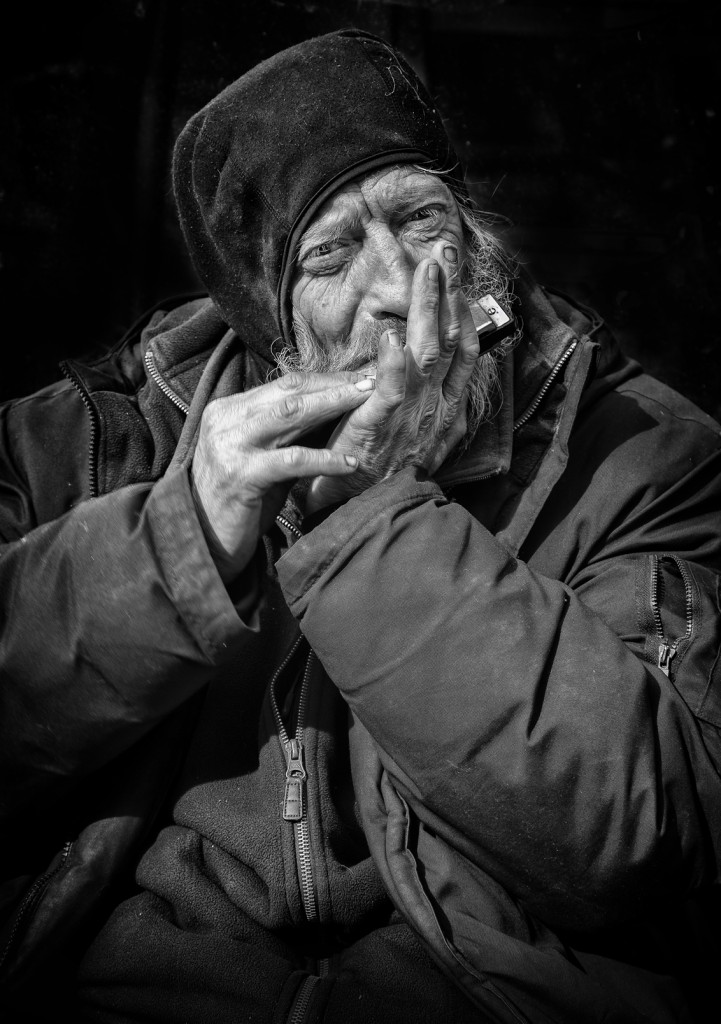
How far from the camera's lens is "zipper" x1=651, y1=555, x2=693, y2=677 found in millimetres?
1630

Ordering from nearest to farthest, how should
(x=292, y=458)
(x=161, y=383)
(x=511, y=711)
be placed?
(x=511, y=711), (x=292, y=458), (x=161, y=383)

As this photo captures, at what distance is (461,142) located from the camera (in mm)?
3041

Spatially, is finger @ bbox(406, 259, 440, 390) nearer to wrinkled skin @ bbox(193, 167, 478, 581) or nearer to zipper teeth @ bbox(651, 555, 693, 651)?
wrinkled skin @ bbox(193, 167, 478, 581)

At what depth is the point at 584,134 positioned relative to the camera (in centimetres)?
306

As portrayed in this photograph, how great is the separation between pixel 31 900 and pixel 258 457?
985 millimetres

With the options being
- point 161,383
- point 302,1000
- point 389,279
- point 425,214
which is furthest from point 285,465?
point 302,1000

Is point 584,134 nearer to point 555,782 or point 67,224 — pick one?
point 67,224

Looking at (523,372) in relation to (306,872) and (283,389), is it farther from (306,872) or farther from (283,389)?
(306,872)

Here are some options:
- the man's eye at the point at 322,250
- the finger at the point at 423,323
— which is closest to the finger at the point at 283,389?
the finger at the point at 423,323

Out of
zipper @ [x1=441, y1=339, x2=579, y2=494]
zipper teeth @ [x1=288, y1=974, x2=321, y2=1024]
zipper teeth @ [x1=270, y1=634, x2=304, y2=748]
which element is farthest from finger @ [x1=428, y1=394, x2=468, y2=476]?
zipper teeth @ [x1=288, y1=974, x2=321, y2=1024]

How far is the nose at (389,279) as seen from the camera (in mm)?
1856

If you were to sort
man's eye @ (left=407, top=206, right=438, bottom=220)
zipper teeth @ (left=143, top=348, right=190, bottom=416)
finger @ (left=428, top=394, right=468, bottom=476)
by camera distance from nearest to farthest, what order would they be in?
finger @ (left=428, top=394, right=468, bottom=476), man's eye @ (left=407, top=206, right=438, bottom=220), zipper teeth @ (left=143, top=348, right=190, bottom=416)

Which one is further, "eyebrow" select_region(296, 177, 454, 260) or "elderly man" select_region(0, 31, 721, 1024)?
"eyebrow" select_region(296, 177, 454, 260)

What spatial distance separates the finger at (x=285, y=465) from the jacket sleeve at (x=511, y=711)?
99 millimetres
